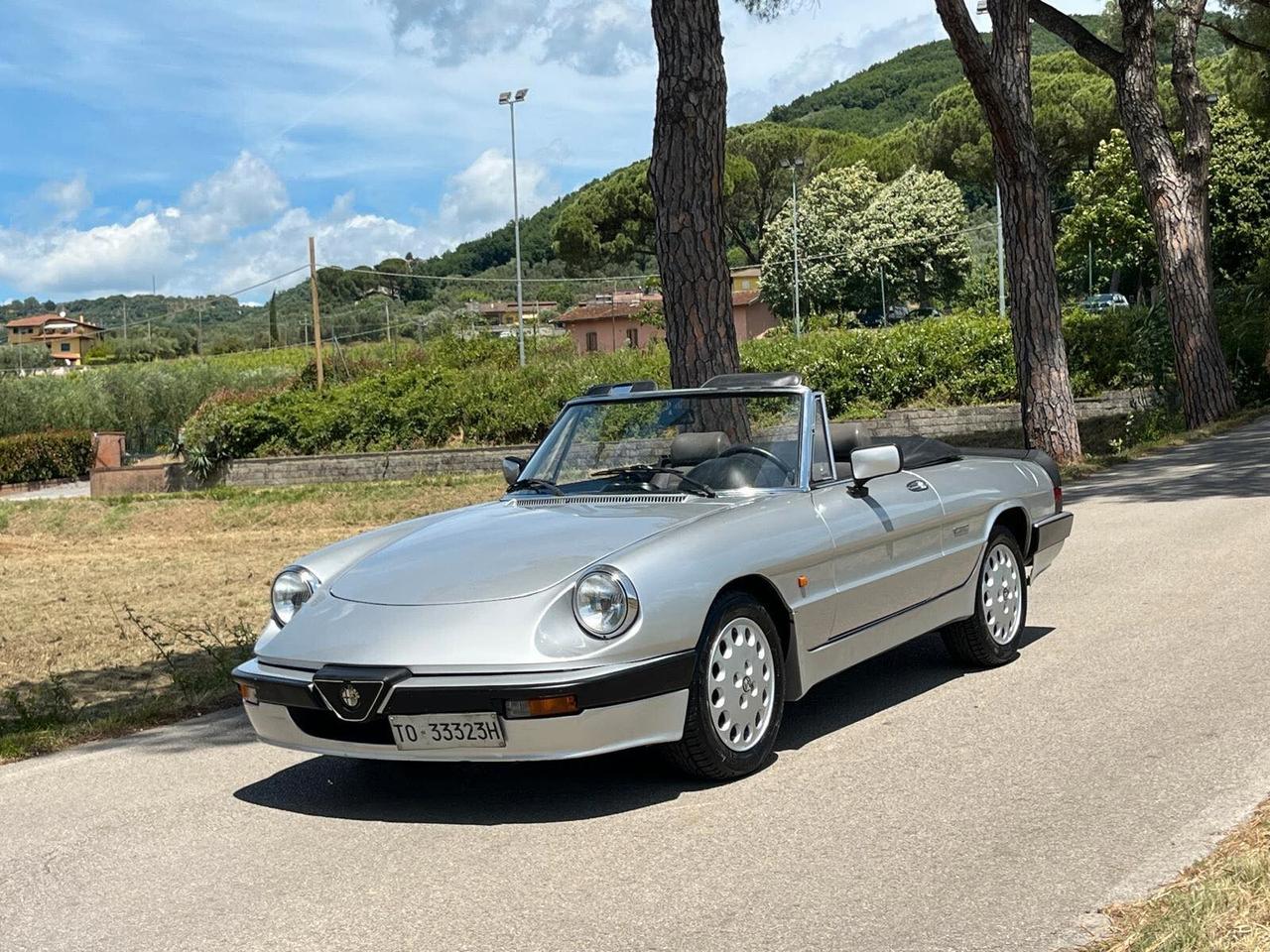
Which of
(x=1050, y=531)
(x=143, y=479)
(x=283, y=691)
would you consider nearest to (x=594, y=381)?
(x=143, y=479)

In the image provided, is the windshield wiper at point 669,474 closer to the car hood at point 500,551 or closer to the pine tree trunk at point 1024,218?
the car hood at point 500,551

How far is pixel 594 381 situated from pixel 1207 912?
28261mm

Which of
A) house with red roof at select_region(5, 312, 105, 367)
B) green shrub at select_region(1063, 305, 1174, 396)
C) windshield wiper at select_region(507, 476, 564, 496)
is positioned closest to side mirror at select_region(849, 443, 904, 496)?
windshield wiper at select_region(507, 476, 564, 496)

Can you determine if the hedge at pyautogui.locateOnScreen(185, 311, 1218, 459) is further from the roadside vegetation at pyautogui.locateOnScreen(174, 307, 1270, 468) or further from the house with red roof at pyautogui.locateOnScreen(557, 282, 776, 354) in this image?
the house with red roof at pyautogui.locateOnScreen(557, 282, 776, 354)

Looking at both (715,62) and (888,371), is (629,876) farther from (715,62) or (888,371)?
(888,371)

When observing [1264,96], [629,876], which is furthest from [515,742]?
[1264,96]

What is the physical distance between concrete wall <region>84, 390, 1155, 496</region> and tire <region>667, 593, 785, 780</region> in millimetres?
21393

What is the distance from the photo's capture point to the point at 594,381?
103 feet

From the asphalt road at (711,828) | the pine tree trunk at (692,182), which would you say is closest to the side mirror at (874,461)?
the asphalt road at (711,828)

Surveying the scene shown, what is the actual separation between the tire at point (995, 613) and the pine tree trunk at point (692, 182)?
163 inches

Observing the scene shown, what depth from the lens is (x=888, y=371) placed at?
28.6 metres

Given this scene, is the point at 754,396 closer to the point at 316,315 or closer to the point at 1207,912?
the point at 1207,912

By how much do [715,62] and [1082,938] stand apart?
8.43 metres

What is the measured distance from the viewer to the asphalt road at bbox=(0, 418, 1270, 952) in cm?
390
